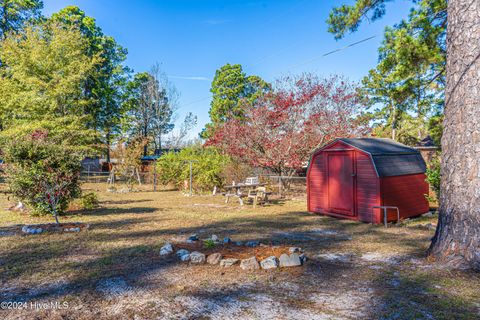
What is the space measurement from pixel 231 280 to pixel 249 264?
0.45 metres

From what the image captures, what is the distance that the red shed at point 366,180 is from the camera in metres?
7.86

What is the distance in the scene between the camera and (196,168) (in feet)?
50.5

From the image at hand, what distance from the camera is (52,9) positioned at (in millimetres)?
23812

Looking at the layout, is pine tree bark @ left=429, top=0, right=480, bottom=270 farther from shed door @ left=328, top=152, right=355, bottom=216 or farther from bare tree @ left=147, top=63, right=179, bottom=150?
bare tree @ left=147, top=63, right=179, bottom=150

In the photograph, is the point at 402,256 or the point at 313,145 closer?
the point at 402,256

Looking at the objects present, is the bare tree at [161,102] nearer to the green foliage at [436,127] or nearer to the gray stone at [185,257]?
the green foliage at [436,127]

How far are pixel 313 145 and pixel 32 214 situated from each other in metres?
10.7

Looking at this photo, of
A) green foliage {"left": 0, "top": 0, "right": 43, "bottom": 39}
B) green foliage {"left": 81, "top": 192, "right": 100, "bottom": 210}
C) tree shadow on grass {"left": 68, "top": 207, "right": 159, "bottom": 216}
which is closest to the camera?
tree shadow on grass {"left": 68, "top": 207, "right": 159, "bottom": 216}

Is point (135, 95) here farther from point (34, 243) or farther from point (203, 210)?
point (34, 243)

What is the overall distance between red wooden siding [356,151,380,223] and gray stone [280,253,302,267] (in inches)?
173

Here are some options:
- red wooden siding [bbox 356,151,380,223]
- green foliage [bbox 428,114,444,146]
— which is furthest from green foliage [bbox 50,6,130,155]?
green foliage [bbox 428,114,444,146]

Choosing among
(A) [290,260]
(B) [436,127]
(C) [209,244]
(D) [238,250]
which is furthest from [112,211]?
(B) [436,127]

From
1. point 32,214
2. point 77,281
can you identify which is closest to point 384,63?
point 77,281

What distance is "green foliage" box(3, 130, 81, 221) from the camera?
7715mm
